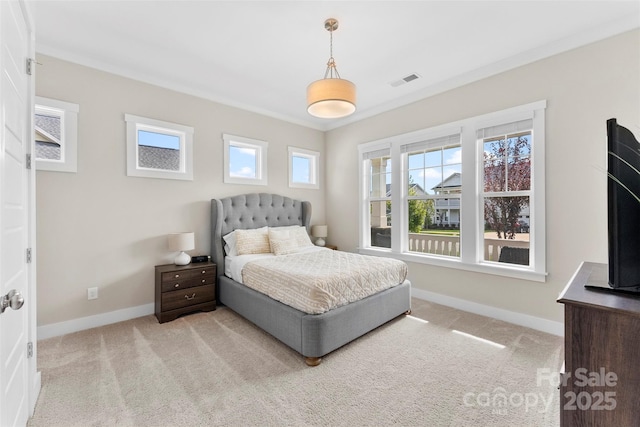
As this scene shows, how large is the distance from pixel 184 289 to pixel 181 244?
535 mm

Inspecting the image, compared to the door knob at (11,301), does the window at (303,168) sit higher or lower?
higher

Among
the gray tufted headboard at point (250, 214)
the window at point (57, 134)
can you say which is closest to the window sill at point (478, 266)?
the gray tufted headboard at point (250, 214)

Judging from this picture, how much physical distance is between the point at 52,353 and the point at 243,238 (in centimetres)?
209

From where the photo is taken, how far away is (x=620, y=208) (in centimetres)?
112

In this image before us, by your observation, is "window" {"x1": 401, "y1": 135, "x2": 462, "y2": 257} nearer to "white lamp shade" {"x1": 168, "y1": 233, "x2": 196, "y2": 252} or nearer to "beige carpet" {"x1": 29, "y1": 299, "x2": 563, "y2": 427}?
"beige carpet" {"x1": 29, "y1": 299, "x2": 563, "y2": 427}

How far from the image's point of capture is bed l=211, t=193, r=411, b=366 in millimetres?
2382

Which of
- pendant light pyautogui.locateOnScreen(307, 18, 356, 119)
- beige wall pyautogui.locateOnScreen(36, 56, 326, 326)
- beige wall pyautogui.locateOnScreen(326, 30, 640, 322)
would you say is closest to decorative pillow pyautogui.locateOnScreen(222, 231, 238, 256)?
beige wall pyautogui.locateOnScreen(36, 56, 326, 326)

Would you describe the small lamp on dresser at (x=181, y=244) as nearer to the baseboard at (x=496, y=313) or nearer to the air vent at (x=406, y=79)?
the baseboard at (x=496, y=313)

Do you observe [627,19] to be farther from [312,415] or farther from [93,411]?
[93,411]

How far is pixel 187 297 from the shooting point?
3.35 meters

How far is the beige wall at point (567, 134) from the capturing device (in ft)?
8.30

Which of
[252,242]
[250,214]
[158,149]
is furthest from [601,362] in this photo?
[158,149]

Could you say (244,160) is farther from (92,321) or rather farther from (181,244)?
(92,321)

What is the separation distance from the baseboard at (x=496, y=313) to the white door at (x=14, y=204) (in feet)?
12.9
